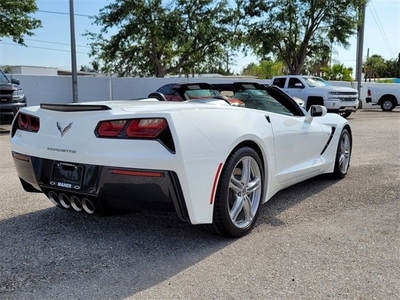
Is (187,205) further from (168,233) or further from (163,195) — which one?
(168,233)

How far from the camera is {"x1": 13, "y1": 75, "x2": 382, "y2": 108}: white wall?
20.0m

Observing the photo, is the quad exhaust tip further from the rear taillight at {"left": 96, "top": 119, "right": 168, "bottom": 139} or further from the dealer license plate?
the rear taillight at {"left": 96, "top": 119, "right": 168, "bottom": 139}

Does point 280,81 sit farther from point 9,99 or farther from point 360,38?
point 9,99

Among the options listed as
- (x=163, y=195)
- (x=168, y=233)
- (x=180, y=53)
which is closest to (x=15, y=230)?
(x=168, y=233)

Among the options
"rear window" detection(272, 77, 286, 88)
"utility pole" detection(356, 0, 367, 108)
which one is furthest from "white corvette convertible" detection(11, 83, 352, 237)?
"utility pole" detection(356, 0, 367, 108)

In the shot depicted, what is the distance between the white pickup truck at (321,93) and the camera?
16.5 metres

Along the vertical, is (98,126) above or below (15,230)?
above

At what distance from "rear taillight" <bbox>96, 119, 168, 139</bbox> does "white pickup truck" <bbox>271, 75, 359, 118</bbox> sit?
1440 cm

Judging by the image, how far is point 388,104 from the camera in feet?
75.5

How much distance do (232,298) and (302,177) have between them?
2.35 metres

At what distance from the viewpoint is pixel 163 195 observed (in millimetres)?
2990

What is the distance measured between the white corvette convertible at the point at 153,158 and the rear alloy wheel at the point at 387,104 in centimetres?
2145

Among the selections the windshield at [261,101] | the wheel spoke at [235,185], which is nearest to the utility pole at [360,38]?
the windshield at [261,101]

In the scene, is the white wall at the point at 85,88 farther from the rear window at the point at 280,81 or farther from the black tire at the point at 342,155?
the black tire at the point at 342,155
